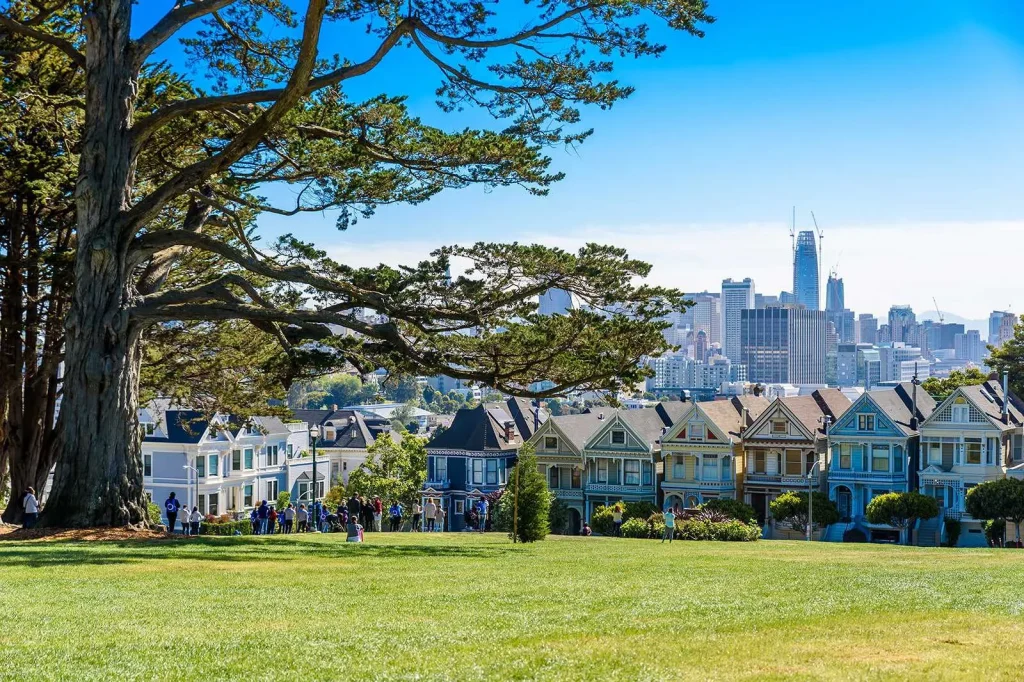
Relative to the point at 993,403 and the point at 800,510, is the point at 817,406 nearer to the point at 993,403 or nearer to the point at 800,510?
the point at 993,403

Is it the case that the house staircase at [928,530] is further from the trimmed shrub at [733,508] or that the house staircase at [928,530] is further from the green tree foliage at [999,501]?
the trimmed shrub at [733,508]

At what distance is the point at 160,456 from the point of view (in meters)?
64.1

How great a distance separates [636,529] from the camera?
4203 cm

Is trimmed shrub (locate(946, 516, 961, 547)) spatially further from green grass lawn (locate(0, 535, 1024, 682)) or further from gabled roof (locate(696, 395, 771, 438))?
green grass lawn (locate(0, 535, 1024, 682))

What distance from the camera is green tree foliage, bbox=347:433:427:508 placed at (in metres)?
62.1

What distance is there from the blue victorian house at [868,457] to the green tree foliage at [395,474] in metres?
23.1

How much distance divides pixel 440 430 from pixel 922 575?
54795 millimetres

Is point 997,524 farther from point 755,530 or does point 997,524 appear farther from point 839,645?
point 839,645

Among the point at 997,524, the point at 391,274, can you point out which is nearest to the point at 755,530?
the point at 997,524

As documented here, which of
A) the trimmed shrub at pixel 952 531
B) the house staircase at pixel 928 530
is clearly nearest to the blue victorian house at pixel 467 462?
the house staircase at pixel 928 530

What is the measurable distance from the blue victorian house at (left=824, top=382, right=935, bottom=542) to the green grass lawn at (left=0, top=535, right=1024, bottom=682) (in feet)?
130


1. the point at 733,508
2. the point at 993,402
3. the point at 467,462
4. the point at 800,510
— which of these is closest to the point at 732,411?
the point at 800,510

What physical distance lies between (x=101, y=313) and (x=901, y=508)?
4104 cm

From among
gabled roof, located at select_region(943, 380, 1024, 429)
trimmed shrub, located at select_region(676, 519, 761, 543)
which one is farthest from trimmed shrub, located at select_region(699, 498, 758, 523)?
trimmed shrub, located at select_region(676, 519, 761, 543)
